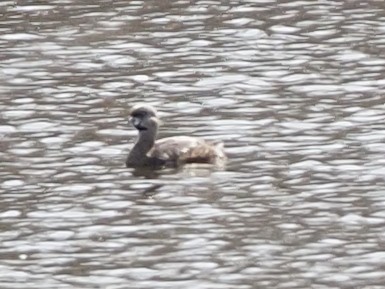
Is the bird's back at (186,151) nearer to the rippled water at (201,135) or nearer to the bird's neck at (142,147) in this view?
the bird's neck at (142,147)

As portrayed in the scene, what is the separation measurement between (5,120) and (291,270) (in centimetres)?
680

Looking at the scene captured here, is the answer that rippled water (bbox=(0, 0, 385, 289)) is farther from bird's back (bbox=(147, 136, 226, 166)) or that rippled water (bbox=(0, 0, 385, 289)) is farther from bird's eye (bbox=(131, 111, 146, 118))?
bird's eye (bbox=(131, 111, 146, 118))

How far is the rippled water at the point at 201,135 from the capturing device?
1672cm

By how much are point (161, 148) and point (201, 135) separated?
78 cm

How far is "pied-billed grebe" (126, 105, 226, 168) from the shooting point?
20375 mm

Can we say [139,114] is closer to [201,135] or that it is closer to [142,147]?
[142,147]

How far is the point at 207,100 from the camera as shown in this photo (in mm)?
22797

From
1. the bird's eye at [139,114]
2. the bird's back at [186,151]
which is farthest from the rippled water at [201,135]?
the bird's eye at [139,114]

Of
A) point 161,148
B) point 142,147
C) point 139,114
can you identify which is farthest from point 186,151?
point 139,114

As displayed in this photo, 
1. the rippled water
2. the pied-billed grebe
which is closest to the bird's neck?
the pied-billed grebe

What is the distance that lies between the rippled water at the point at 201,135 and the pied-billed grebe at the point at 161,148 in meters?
0.19

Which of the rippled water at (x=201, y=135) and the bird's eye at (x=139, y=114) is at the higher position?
the bird's eye at (x=139, y=114)

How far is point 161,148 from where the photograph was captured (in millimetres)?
20844

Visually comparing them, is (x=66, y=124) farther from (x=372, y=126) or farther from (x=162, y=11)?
(x=162, y=11)
